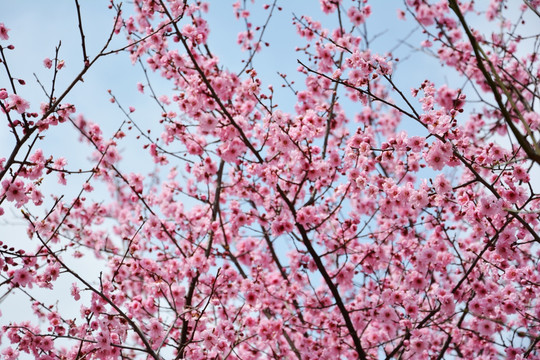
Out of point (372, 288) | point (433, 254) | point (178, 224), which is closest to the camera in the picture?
point (433, 254)

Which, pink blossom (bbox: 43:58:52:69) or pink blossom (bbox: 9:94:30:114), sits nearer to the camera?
pink blossom (bbox: 9:94:30:114)

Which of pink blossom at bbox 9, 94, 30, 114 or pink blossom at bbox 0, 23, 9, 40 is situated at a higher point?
pink blossom at bbox 0, 23, 9, 40

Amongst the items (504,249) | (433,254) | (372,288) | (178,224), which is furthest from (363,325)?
(178,224)

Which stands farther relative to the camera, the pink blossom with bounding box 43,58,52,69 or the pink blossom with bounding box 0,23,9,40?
the pink blossom with bounding box 43,58,52,69

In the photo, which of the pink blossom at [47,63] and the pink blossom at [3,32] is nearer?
the pink blossom at [3,32]

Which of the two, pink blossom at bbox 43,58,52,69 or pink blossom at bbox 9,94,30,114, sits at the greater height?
pink blossom at bbox 43,58,52,69

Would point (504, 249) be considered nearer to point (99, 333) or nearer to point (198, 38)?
point (99, 333)

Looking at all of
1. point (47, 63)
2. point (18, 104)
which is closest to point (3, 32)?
point (47, 63)

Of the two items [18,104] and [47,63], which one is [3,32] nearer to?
[47,63]

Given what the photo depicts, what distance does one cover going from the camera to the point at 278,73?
5.93 m

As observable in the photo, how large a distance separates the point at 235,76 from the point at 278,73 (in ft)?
3.97

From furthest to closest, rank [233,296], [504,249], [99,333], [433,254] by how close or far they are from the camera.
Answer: [233,296]
[433,254]
[504,249]
[99,333]

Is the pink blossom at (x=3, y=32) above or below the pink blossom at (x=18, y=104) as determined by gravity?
above

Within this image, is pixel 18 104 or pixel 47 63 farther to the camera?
pixel 47 63
